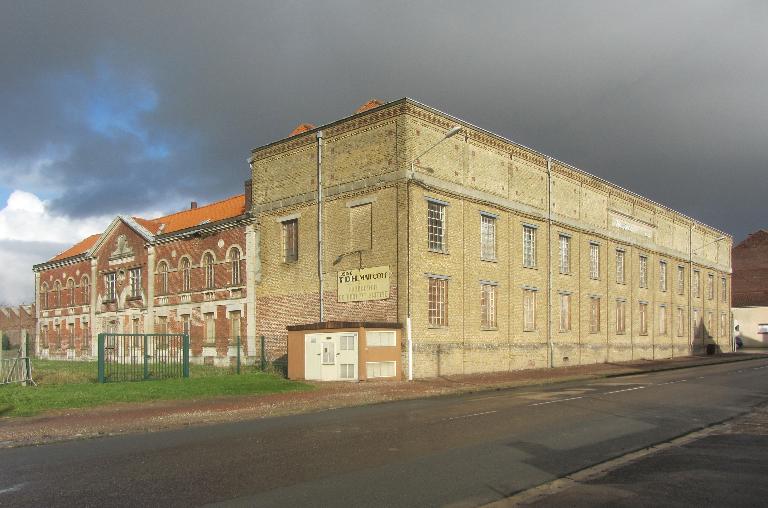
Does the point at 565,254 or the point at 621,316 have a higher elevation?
the point at 565,254

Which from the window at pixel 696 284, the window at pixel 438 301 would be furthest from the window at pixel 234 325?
the window at pixel 696 284

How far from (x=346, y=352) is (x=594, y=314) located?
2142cm

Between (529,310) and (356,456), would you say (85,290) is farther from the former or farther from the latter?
(356,456)

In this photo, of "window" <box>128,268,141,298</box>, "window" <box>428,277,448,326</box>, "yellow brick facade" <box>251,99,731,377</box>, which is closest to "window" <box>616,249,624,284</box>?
"yellow brick facade" <box>251,99,731,377</box>

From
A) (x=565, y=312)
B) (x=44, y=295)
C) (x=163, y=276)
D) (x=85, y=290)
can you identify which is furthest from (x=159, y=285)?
(x=565, y=312)

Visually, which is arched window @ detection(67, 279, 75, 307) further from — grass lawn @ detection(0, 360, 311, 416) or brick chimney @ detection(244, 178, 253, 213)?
grass lawn @ detection(0, 360, 311, 416)

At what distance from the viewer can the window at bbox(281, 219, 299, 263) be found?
34188 millimetres

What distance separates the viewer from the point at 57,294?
2116 inches

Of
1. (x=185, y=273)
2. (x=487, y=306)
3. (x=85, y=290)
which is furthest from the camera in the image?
(x=85, y=290)

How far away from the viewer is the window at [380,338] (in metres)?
26.7

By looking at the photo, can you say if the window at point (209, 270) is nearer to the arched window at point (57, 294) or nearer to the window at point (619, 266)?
the arched window at point (57, 294)

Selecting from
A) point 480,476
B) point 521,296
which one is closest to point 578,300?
point 521,296

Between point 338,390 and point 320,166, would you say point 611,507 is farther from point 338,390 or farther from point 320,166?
point 320,166

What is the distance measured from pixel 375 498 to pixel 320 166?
85.1 ft
